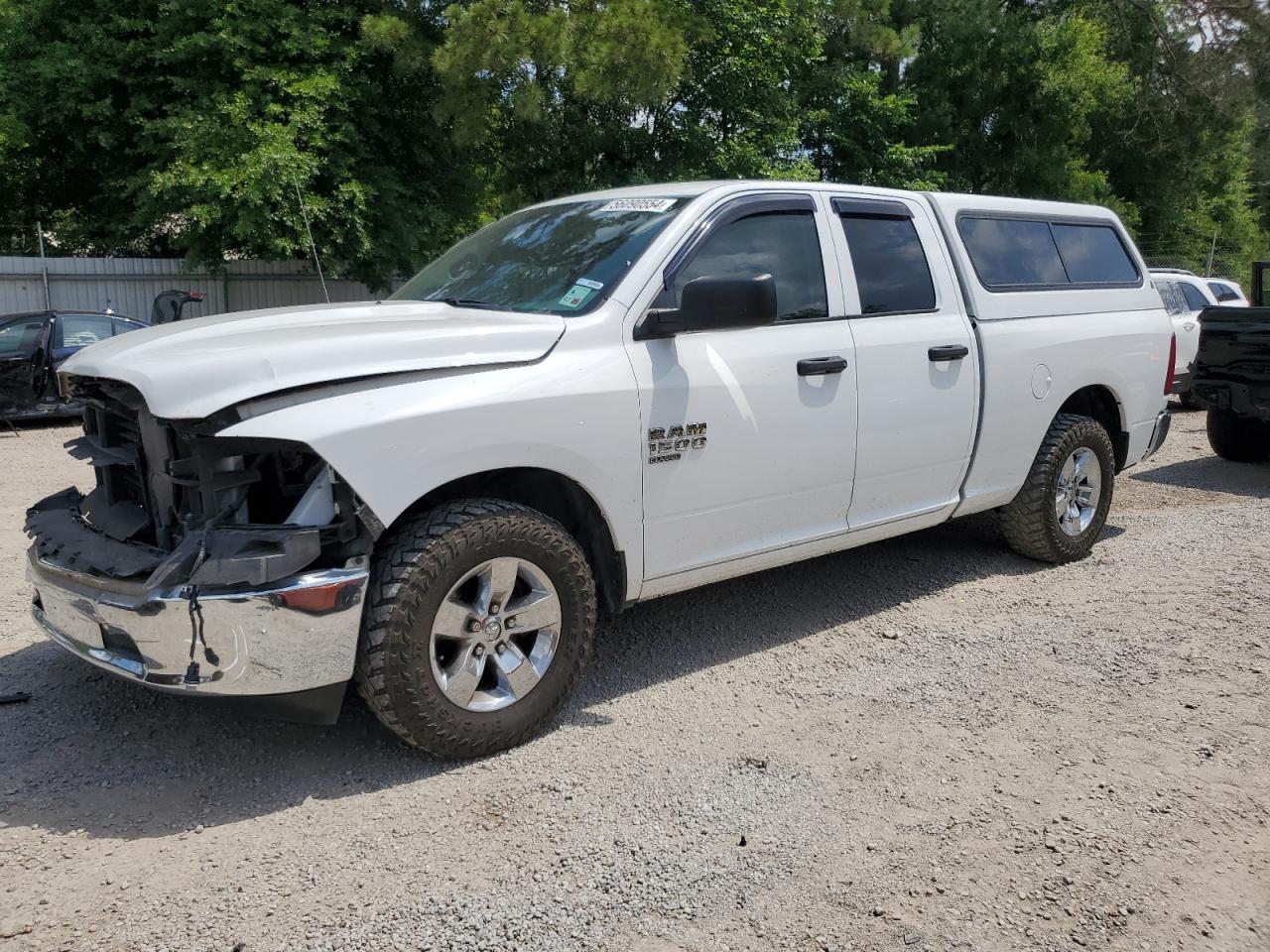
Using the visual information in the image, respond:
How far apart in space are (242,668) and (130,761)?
82 centimetres

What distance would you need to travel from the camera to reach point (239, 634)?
3.15 m

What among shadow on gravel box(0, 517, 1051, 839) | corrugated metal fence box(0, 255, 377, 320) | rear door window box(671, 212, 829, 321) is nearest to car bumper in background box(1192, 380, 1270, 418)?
shadow on gravel box(0, 517, 1051, 839)

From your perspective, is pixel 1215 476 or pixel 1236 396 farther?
pixel 1215 476

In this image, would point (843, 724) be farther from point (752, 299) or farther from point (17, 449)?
point (17, 449)

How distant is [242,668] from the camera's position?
3.19 m

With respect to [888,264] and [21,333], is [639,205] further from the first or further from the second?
[21,333]

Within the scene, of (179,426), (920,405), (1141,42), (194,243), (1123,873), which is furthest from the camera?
(1141,42)

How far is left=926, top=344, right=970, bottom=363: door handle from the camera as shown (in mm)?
4953

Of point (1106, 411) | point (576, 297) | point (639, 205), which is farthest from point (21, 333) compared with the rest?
point (1106, 411)

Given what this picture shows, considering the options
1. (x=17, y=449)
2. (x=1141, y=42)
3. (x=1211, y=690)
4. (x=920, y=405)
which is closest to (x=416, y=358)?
(x=920, y=405)

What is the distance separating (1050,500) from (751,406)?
249 cm

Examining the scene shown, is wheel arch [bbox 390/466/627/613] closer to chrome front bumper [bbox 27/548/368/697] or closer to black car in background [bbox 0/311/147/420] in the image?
chrome front bumper [bbox 27/548/368/697]

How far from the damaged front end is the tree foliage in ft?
42.1

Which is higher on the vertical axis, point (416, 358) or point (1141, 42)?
point (1141, 42)
